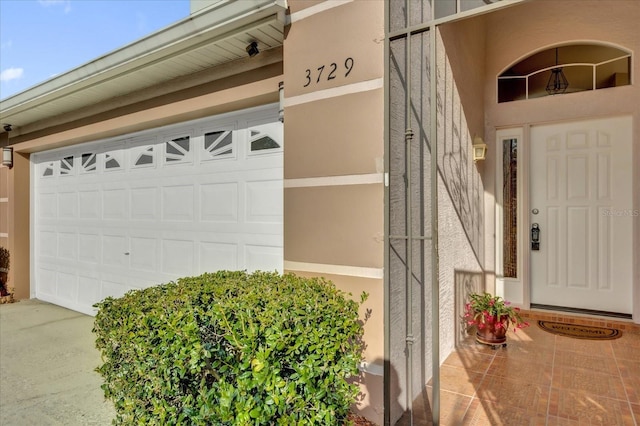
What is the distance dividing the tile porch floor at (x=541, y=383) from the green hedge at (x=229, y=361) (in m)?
1.05

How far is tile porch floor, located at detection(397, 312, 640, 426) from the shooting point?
2203 millimetres

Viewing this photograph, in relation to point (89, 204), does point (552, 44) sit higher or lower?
higher

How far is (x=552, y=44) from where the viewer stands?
4.14 m

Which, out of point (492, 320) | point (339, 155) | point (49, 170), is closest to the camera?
point (339, 155)

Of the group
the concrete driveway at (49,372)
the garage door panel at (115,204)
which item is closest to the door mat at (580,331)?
the concrete driveway at (49,372)

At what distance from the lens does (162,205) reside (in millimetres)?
4113

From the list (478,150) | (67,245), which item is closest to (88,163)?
(67,245)

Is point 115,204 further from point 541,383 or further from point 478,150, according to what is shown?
point 541,383

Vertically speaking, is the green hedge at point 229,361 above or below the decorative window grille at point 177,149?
below

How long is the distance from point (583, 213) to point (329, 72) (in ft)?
11.4

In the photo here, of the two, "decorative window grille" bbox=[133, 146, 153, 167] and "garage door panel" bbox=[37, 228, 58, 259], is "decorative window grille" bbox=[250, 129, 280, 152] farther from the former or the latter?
"garage door panel" bbox=[37, 228, 58, 259]

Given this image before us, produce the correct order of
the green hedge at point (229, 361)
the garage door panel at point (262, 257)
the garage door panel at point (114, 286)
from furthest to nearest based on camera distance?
the garage door panel at point (114, 286) < the garage door panel at point (262, 257) < the green hedge at point (229, 361)

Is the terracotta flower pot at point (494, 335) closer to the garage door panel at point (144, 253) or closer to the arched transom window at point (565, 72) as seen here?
the arched transom window at point (565, 72)

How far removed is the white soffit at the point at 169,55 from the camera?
253 centimetres
